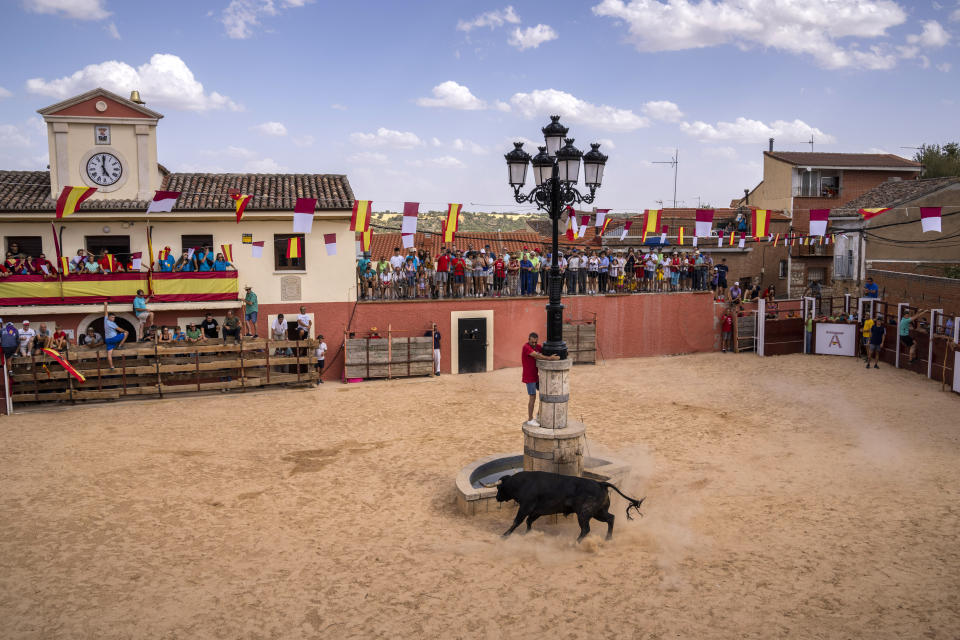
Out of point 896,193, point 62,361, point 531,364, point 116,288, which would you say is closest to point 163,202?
point 116,288

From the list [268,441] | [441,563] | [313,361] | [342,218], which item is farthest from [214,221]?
[441,563]

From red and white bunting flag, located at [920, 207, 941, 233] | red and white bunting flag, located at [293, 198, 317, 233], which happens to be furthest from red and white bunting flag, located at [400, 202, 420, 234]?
red and white bunting flag, located at [920, 207, 941, 233]

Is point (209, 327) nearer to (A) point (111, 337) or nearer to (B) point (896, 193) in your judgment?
(A) point (111, 337)

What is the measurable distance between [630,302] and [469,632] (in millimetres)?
21317

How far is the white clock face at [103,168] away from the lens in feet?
74.0

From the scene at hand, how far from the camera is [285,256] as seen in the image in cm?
2386

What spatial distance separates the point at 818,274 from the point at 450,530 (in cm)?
3634

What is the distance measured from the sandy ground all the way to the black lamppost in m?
3.12

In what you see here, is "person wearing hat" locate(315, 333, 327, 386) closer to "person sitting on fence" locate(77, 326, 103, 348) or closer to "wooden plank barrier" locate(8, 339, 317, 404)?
"wooden plank barrier" locate(8, 339, 317, 404)

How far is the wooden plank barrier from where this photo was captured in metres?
19.0

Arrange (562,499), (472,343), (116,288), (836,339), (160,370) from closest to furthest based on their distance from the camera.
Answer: (562,499), (160,370), (116,288), (472,343), (836,339)

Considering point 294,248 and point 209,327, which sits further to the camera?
point 294,248

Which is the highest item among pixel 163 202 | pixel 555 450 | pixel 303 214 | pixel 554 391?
pixel 163 202

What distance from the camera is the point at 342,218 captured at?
2369 cm
